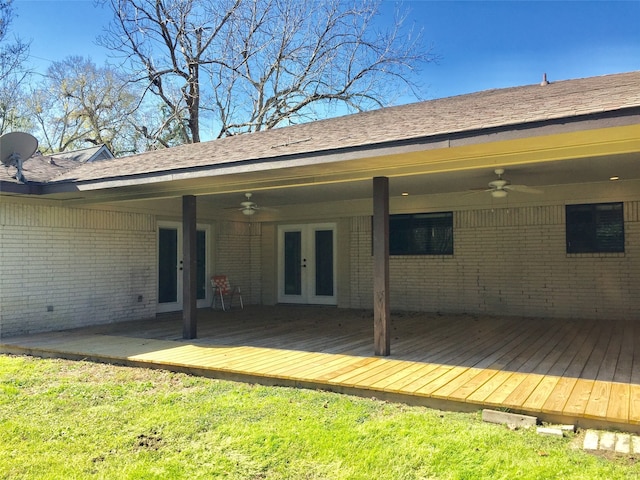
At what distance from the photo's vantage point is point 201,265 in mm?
11953

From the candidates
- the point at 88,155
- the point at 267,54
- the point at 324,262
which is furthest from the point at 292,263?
the point at 267,54

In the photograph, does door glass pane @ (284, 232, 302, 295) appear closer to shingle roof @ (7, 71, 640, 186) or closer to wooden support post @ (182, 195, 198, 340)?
shingle roof @ (7, 71, 640, 186)

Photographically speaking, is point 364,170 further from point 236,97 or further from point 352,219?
point 236,97

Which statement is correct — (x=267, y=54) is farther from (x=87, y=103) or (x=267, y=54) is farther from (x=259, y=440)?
(x=259, y=440)

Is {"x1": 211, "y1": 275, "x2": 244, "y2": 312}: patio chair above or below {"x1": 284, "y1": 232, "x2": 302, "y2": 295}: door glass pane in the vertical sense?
below

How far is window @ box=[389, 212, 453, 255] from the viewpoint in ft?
35.4

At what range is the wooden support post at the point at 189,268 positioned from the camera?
7531 millimetres

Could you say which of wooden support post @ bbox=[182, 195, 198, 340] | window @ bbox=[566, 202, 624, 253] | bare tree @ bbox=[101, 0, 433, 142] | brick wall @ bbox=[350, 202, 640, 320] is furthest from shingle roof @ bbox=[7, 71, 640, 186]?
bare tree @ bbox=[101, 0, 433, 142]

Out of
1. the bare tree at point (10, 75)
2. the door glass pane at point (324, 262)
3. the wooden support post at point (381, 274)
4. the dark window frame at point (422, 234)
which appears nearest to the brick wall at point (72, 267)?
the door glass pane at point (324, 262)

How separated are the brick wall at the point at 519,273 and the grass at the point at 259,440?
20.9 feet

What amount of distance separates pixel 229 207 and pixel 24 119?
17.7 meters

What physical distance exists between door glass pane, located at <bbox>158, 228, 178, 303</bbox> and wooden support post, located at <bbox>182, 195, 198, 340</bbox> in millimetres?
3335

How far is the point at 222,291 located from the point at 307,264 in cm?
213

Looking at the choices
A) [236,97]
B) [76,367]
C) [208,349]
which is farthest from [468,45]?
[76,367]
